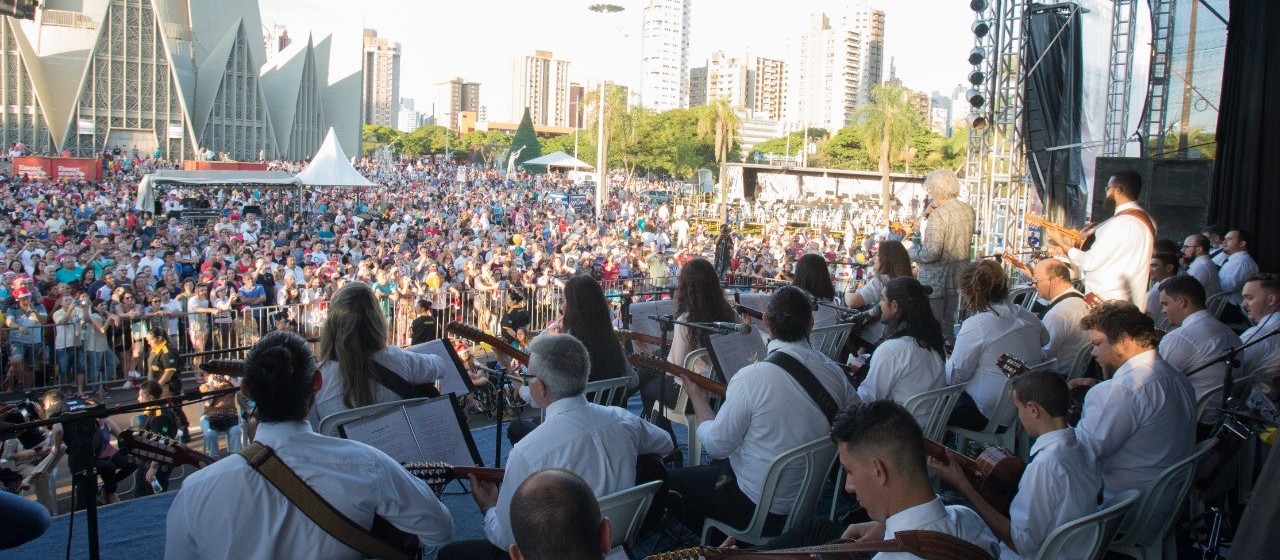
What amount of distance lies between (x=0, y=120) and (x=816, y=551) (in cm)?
5895

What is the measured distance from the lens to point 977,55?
528 inches

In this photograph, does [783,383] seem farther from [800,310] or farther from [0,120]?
[0,120]

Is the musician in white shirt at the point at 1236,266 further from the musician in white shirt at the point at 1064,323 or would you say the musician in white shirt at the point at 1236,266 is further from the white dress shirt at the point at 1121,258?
the musician in white shirt at the point at 1064,323

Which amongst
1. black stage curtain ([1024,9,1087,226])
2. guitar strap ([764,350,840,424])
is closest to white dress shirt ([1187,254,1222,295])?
guitar strap ([764,350,840,424])

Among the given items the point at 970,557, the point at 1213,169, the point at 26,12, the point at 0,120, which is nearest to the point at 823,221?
the point at 1213,169

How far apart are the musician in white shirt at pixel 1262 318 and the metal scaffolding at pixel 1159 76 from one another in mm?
6043

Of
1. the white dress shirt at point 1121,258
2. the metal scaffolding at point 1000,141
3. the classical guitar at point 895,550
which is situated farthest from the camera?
the metal scaffolding at point 1000,141

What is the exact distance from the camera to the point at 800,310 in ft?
12.1

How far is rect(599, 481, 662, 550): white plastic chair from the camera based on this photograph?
268 cm

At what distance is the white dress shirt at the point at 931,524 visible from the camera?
7.30 feet

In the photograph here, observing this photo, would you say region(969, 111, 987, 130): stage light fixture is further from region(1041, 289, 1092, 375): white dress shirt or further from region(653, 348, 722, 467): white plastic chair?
region(653, 348, 722, 467): white plastic chair

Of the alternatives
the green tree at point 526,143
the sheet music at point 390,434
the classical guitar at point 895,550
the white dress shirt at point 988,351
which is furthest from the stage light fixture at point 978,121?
the green tree at point 526,143

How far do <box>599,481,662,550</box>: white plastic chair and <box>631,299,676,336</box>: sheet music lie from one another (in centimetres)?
312

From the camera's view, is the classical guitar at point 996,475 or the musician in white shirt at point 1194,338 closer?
the classical guitar at point 996,475
